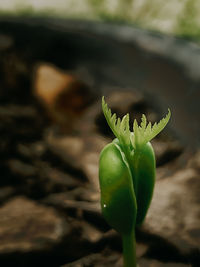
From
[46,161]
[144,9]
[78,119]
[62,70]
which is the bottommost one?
[46,161]

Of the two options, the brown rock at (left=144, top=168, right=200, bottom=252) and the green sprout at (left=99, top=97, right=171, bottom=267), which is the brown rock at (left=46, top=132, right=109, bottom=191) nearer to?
the brown rock at (left=144, top=168, right=200, bottom=252)

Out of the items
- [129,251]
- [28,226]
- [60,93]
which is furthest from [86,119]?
[129,251]

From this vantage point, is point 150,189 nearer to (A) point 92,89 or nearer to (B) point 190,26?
(A) point 92,89

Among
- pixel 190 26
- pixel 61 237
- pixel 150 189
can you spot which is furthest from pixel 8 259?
pixel 190 26

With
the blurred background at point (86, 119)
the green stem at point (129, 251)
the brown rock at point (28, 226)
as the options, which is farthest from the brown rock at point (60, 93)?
the green stem at point (129, 251)

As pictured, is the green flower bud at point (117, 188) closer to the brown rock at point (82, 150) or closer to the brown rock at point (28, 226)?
the brown rock at point (28, 226)
